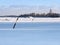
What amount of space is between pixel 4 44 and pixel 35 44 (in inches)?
70.5

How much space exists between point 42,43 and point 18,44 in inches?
→ 60.6

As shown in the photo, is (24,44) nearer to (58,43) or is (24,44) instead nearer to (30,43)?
(30,43)

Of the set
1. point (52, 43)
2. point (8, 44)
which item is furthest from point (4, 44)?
point (52, 43)

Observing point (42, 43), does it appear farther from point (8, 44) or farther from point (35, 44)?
point (8, 44)

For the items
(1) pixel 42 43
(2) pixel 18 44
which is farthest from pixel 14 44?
(1) pixel 42 43

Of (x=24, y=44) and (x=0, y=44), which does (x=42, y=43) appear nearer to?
(x=24, y=44)

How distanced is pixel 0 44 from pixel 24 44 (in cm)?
143

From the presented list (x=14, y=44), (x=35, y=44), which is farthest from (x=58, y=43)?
(x=14, y=44)

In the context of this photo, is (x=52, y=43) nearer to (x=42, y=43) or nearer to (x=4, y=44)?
(x=42, y=43)

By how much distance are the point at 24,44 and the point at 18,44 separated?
0.47 m

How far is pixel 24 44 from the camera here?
60.2 feet

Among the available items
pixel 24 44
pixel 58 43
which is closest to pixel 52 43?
pixel 58 43

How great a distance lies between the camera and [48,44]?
1775cm

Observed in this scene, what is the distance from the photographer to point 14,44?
711 inches
